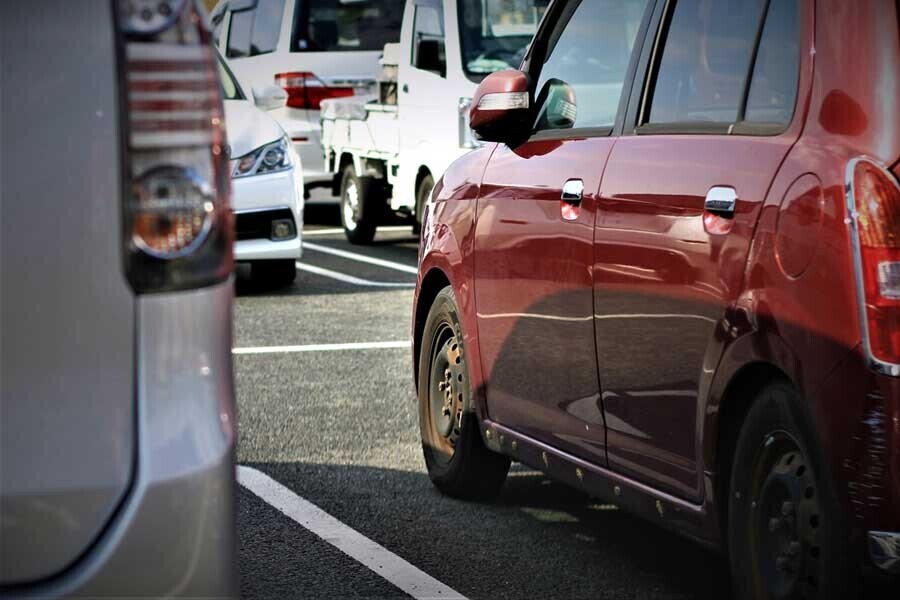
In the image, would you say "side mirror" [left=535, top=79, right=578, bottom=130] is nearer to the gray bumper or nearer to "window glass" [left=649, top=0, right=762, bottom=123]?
"window glass" [left=649, top=0, right=762, bottom=123]

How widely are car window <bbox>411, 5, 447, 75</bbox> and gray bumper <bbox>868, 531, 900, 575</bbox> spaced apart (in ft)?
35.8

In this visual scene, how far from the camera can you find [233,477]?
272cm

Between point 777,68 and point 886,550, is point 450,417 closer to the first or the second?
point 777,68

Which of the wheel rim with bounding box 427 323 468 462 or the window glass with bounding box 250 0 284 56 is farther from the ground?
the window glass with bounding box 250 0 284 56

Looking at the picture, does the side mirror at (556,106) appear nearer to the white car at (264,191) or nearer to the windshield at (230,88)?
the white car at (264,191)

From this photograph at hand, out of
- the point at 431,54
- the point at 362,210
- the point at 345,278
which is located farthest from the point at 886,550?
the point at 362,210

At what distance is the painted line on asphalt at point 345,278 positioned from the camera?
12711 mm

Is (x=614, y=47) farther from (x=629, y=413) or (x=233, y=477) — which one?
(x=233, y=477)

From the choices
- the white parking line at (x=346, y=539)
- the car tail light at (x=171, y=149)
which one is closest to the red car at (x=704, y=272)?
the white parking line at (x=346, y=539)

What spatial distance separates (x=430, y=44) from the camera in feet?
47.3

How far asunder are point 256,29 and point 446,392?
43.7 ft

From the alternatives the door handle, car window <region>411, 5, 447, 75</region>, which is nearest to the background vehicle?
car window <region>411, 5, 447, 75</region>

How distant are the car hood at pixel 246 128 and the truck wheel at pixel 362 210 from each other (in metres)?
3.66

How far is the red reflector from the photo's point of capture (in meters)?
3.43
